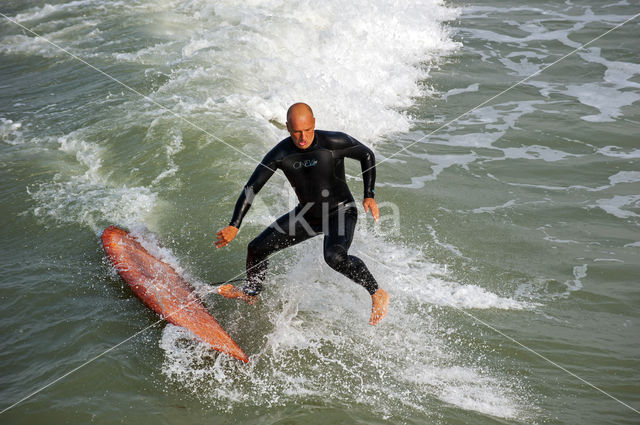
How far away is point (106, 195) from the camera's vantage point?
698 cm

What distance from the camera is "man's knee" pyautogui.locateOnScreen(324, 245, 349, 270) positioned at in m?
4.34

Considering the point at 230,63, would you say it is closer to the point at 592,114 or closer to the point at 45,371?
the point at 592,114

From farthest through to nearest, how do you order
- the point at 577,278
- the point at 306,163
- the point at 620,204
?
the point at 620,204 < the point at 577,278 < the point at 306,163

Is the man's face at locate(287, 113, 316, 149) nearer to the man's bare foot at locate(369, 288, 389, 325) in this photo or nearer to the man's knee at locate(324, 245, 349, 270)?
the man's knee at locate(324, 245, 349, 270)

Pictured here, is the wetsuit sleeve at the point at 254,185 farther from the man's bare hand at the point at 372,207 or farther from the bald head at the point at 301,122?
the man's bare hand at the point at 372,207

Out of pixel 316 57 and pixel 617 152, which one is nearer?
pixel 617 152

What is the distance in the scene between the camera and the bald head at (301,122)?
418 centimetres

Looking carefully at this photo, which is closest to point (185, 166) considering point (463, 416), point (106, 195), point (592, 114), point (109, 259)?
point (106, 195)

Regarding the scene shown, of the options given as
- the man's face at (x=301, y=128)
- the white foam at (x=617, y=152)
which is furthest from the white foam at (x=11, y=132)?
the white foam at (x=617, y=152)

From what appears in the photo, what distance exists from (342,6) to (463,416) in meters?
14.3

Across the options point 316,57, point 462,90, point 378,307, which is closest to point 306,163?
point 378,307

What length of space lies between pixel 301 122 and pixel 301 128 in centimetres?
5

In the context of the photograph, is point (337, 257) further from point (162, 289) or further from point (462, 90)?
point (462, 90)

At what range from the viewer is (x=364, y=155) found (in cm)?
477
